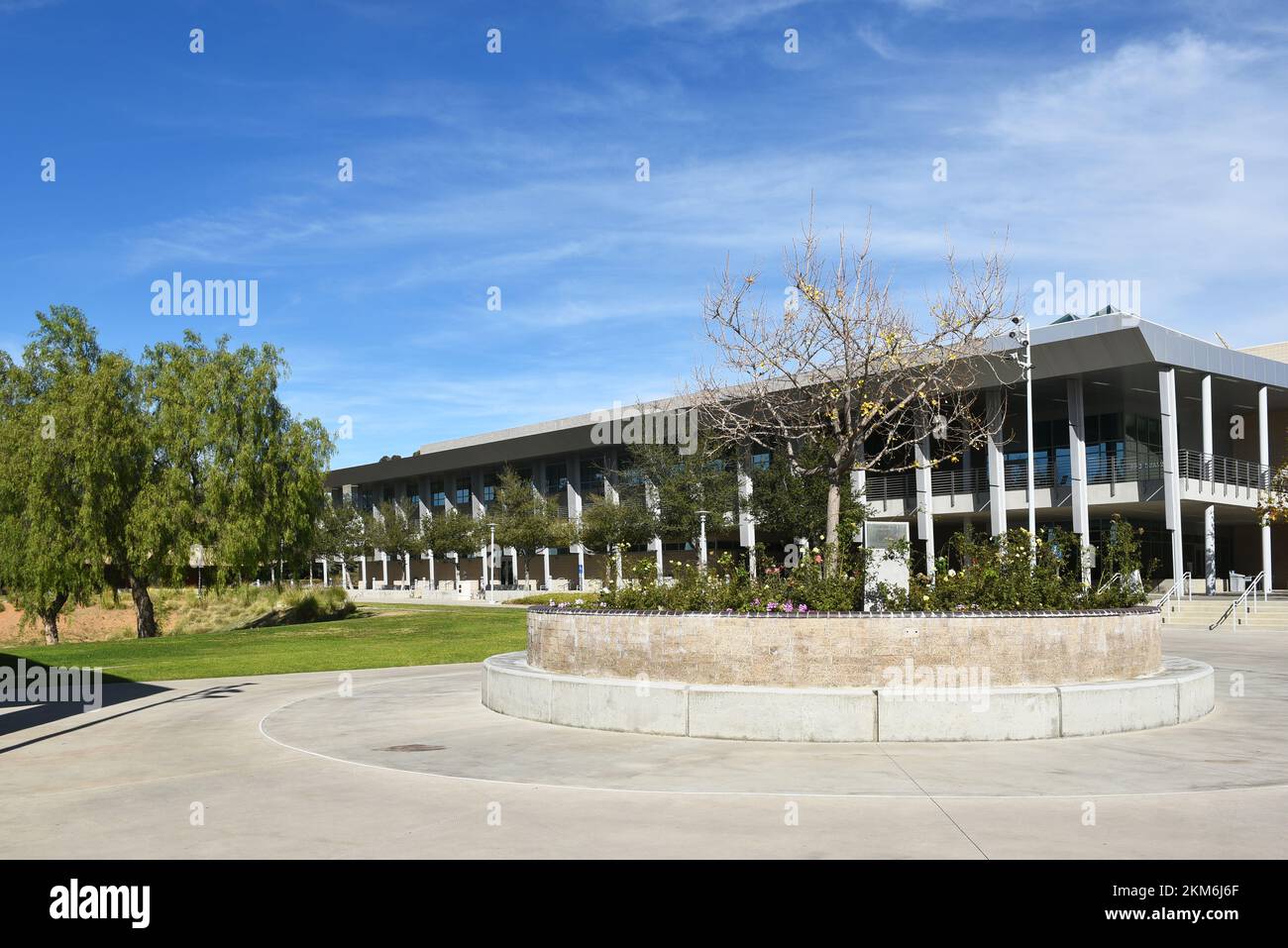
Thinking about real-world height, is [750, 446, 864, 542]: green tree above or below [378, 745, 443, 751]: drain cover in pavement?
above

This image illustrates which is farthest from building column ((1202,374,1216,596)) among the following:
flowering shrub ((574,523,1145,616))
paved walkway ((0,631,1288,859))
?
paved walkway ((0,631,1288,859))

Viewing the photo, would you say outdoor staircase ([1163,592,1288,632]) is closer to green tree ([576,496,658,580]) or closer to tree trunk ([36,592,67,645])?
green tree ([576,496,658,580])

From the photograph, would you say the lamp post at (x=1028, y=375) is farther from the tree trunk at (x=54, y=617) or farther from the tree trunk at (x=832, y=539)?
the tree trunk at (x=54, y=617)

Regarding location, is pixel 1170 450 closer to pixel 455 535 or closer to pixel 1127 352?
pixel 1127 352

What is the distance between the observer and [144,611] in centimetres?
4050

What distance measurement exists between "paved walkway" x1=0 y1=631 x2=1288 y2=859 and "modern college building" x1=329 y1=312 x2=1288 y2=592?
2834 centimetres

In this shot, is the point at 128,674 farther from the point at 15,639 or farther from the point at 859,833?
the point at 15,639

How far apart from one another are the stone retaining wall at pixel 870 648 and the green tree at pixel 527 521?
5228 centimetres

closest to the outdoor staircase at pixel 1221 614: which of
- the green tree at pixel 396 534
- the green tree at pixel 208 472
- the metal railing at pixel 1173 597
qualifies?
the metal railing at pixel 1173 597

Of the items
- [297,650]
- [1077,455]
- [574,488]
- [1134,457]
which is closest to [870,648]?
[297,650]

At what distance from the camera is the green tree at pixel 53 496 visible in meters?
35.5

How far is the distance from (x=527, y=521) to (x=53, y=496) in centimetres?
3293

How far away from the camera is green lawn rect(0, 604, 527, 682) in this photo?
75.4 feet

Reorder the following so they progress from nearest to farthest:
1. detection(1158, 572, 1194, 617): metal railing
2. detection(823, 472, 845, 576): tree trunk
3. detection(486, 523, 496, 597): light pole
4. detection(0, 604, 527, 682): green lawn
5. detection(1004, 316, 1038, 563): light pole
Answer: detection(823, 472, 845, 576): tree trunk < detection(1004, 316, 1038, 563): light pole < detection(0, 604, 527, 682): green lawn < detection(1158, 572, 1194, 617): metal railing < detection(486, 523, 496, 597): light pole
